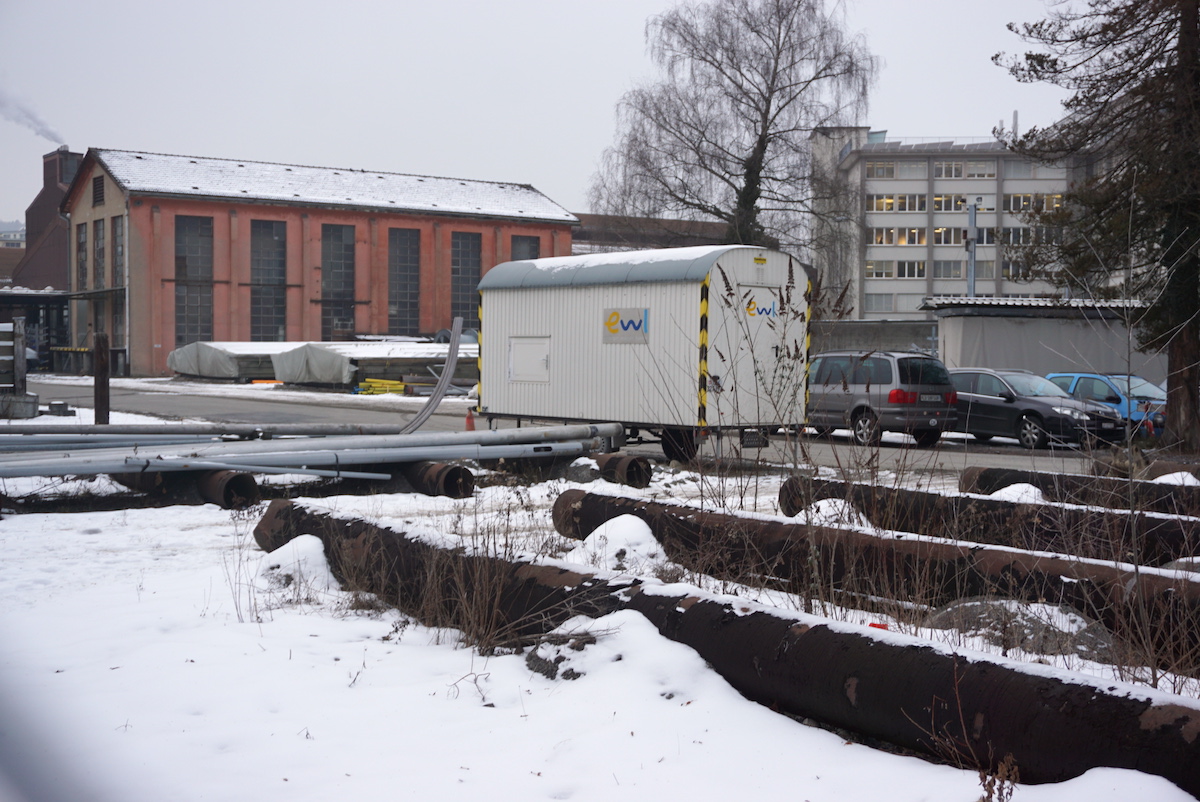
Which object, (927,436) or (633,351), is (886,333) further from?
(633,351)

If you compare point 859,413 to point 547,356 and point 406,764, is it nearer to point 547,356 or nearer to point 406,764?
point 547,356

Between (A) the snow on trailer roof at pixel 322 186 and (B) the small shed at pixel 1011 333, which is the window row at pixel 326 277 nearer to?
A: (A) the snow on trailer roof at pixel 322 186

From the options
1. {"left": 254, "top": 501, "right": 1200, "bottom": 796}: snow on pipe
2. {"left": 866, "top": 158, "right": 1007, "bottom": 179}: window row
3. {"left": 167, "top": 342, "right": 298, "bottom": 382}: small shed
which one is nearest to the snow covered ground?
{"left": 254, "top": 501, "right": 1200, "bottom": 796}: snow on pipe

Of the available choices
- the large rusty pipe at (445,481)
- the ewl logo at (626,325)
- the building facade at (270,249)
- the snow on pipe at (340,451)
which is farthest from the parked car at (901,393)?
the building facade at (270,249)

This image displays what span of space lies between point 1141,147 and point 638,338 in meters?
8.11

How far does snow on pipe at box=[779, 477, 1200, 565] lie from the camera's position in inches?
259

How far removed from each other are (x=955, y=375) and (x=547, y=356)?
8.78 metres

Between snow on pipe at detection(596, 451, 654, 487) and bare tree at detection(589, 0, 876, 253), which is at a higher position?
bare tree at detection(589, 0, 876, 253)

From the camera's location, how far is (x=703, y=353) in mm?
13727

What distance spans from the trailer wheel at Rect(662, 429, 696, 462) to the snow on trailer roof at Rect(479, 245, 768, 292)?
2097 mm

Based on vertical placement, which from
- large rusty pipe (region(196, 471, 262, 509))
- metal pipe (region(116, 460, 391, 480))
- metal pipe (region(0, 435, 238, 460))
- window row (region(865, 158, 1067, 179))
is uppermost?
window row (region(865, 158, 1067, 179))

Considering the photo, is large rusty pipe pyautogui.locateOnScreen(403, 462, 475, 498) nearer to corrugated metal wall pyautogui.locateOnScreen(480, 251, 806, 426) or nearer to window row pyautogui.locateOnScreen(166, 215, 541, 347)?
corrugated metal wall pyautogui.locateOnScreen(480, 251, 806, 426)

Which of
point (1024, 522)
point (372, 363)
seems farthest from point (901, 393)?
point (372, 363)

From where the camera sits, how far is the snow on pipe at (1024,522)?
21.6 feet
